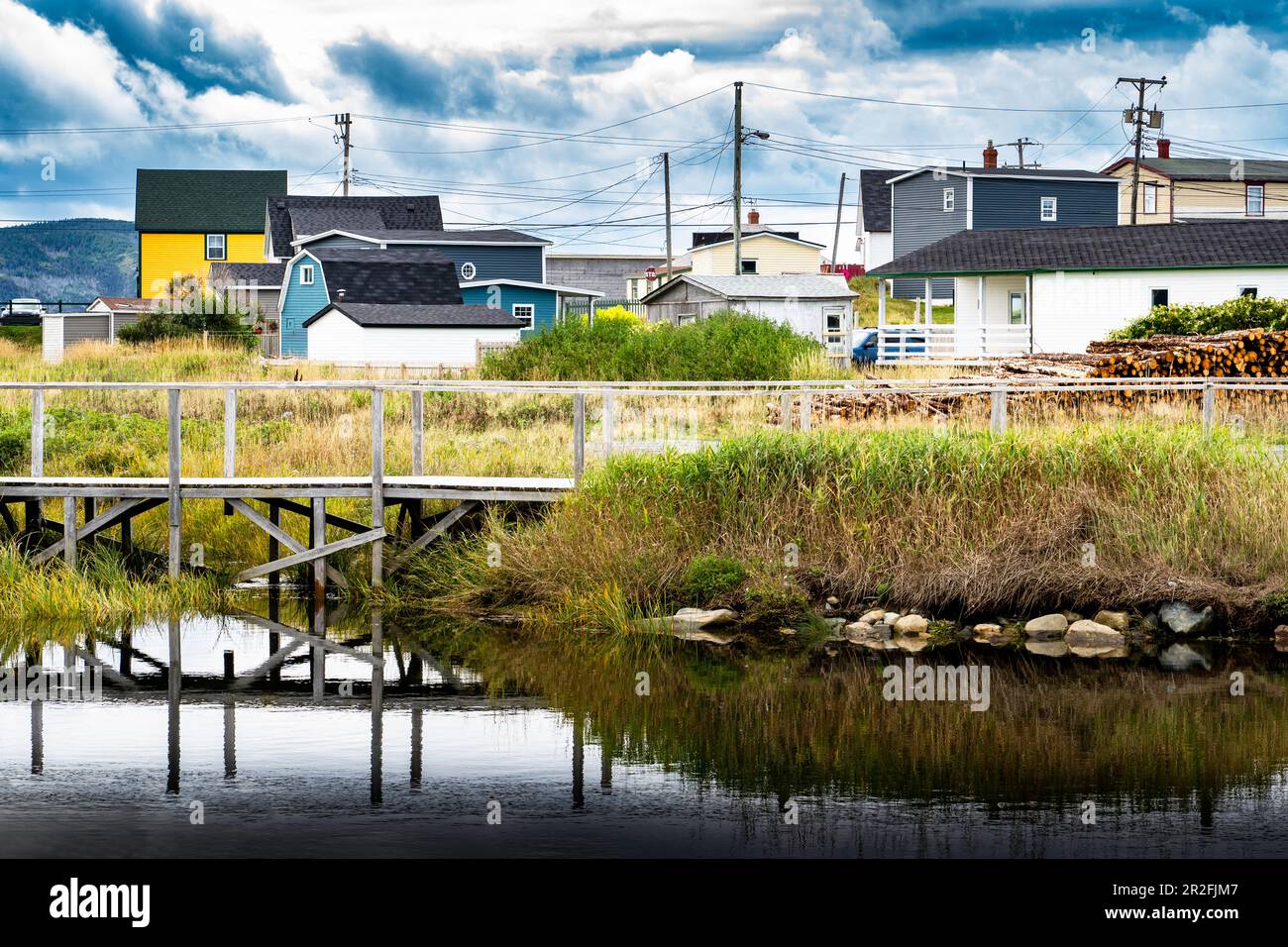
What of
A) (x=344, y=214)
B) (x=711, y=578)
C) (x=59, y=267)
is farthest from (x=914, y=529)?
(x=59, y=267)

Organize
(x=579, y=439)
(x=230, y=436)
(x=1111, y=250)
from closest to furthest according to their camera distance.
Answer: (x=579, y=439)
(x=230, y=436)
(x=1111, y=250)

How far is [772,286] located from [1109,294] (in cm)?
1546

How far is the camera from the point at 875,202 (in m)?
86.6

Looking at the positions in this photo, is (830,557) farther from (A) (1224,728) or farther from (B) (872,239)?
(B) (872,239)

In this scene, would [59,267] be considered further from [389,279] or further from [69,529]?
[69,529]

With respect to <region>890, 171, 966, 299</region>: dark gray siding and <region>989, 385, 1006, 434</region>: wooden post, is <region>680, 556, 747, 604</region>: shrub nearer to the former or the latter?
<region>989, 385, 1006, 434</region>: wooden post

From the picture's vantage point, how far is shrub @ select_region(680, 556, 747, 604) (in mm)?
17266

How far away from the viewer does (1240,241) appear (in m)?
44.7

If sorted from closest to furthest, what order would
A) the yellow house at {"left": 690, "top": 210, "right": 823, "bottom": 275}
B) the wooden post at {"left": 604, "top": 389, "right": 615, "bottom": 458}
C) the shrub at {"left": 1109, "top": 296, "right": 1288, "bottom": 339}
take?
1. the wooden post at {"left": 604, "top": 389, "right": 615, "bottom": 458}
2. the shrub at {"left": 1109, "top": 296, "right": 1288, "bottom": 339}
3. the yellow house at {"left": 690, "top": 210, "right": 823, "bottom": 275}

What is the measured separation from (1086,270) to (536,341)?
16.4m

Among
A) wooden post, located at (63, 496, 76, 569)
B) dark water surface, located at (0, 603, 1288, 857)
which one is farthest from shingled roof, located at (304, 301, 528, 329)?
dark water surface, located at (0, 603, 1288, 857)

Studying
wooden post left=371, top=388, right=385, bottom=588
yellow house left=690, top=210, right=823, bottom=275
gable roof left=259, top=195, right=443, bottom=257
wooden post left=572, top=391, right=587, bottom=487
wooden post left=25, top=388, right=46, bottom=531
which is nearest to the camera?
wooden post left=572, top=391, right=587, bottom=487

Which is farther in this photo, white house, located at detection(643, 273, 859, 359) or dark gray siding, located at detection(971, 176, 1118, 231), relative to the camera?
dark gray siding, located at detection(971, 176, 1118, 231)

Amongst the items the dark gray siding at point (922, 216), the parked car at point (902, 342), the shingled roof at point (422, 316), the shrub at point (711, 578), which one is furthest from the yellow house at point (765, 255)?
the shrub at point (711, 578)
